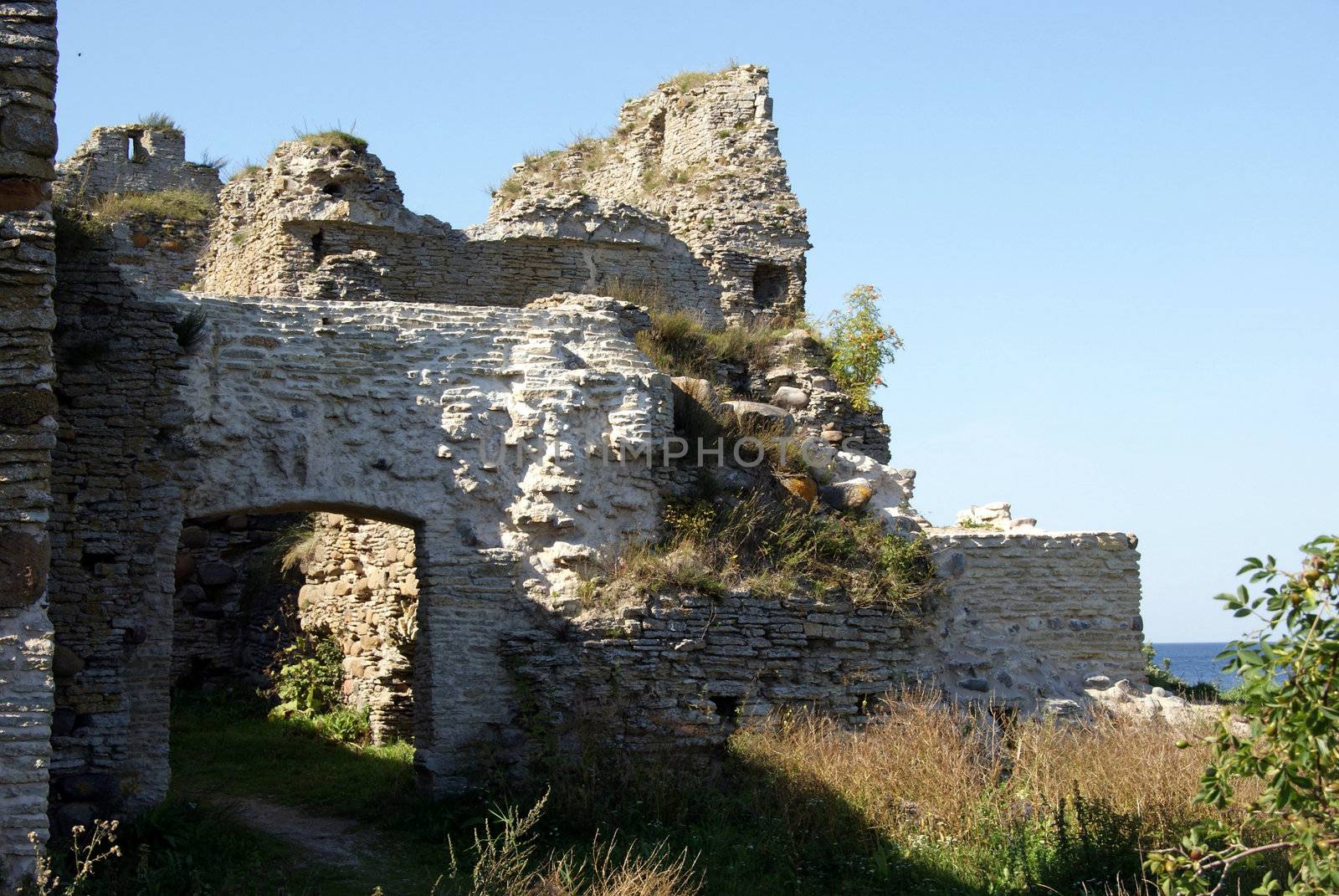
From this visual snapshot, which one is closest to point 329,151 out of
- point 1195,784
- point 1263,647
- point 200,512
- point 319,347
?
point 319,347

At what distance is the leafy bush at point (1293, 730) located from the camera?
15.3 ft

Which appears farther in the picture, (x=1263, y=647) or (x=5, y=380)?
(x=5, y=380)

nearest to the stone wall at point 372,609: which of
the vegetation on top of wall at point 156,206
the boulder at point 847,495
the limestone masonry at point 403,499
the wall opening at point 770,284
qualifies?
the limestone masonry at point 403,499

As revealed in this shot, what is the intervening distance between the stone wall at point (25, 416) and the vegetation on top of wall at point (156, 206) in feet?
32.7

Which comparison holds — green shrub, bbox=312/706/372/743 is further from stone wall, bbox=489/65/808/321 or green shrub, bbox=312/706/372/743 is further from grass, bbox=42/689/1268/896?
stone wall, bbox=489/65/808/321

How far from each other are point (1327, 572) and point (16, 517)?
568cm

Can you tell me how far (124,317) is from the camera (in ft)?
30.4

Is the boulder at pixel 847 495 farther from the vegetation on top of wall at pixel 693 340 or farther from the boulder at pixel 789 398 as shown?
the boulder at pixel 789 398

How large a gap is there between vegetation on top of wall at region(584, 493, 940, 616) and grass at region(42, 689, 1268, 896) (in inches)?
40.5

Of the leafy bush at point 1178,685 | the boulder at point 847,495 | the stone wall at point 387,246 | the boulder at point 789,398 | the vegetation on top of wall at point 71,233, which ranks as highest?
the stone wall at point 387,246

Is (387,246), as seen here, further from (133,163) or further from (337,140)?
(133,163)

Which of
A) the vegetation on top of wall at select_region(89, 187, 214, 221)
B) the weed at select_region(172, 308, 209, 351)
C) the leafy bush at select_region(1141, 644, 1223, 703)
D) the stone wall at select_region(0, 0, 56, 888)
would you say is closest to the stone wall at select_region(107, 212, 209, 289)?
the vegetation on top of wall at select_region(89, 187, 214, 221)

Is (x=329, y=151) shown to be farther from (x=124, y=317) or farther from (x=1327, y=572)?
(x=1327, y=572)

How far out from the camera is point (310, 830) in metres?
9.90
